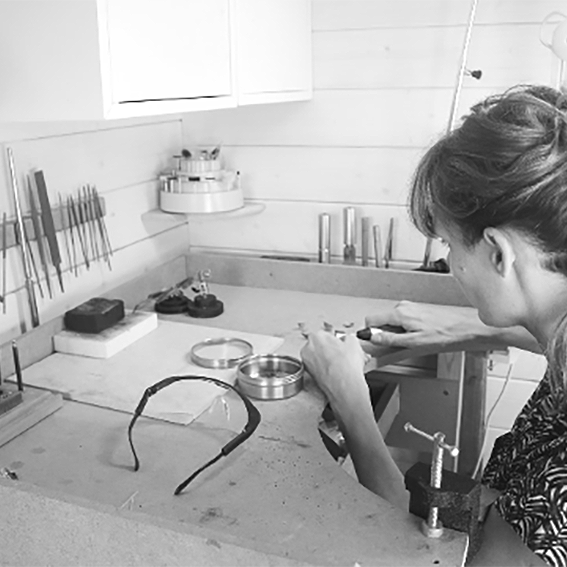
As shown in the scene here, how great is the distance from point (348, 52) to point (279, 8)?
0.29 meters

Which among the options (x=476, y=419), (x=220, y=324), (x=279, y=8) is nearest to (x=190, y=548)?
(x=220, y=324)

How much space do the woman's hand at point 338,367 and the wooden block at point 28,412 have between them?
1.64ft

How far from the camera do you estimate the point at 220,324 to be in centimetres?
183

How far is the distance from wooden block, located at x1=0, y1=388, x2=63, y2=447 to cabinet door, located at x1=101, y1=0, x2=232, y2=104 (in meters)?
0.56

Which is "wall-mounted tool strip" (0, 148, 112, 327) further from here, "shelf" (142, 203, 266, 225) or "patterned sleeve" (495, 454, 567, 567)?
"patterned sleeve" (495, 454, 567, 567)

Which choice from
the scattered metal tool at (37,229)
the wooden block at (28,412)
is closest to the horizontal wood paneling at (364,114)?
the scattered metal tool at (37,229)

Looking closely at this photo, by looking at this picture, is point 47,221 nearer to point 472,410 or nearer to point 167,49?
point 167,49

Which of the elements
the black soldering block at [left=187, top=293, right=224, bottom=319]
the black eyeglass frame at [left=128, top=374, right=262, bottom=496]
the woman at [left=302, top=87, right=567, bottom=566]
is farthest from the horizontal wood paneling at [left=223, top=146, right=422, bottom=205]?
the woman at [left=302, top=87, right=567, bottom=566]

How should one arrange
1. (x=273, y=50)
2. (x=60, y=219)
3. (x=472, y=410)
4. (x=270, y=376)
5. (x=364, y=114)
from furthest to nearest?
(x=364, y=114) < (x=472, y=410) < (x=273, y=50) < (x=60, y=219) < (x=270, y=376)

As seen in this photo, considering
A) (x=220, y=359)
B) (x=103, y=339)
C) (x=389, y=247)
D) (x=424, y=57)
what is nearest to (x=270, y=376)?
(x=220, y=359)

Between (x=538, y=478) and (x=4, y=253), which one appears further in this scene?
(x=4, y=253)

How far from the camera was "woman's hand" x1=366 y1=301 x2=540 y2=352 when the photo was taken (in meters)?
1.63

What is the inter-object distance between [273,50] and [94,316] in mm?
788

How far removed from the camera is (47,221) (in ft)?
5.39
